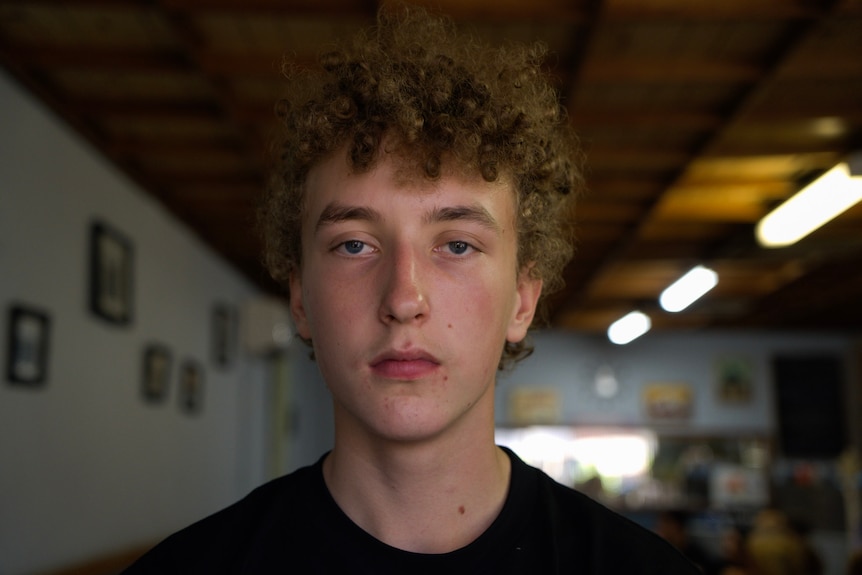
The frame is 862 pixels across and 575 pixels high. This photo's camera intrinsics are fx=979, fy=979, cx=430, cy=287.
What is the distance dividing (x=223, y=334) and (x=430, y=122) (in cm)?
672

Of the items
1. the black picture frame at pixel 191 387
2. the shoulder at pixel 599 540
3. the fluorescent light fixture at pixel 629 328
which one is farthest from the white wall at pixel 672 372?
the shoulder at pixel 599 540

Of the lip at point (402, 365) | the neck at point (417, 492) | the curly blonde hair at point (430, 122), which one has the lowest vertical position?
the neck at point (417, 492)

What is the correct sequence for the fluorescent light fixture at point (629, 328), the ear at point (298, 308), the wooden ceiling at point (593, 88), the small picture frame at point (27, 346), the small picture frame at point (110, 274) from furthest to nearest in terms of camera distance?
the fluorescent light fixture at point (629, 328) < the small picture frame at point (110, 274) < the small picture frame at point (27, 346) < the wooden ceiling at point (593, 88) < the ear at point (298, 308)

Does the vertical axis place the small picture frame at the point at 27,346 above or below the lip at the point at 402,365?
above

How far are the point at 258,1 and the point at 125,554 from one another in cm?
315

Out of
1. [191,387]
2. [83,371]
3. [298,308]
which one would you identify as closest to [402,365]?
[298,308]

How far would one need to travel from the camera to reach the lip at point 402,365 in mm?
1245

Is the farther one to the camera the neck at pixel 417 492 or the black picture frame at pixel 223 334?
the black picture frame at pixel 223 334

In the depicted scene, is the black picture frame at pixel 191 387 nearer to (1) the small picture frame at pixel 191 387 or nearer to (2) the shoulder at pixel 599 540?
(1) the small picture frame at pixel 191 387

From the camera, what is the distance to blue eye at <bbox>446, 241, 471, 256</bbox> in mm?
1326

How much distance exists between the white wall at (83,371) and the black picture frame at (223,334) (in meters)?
0.25

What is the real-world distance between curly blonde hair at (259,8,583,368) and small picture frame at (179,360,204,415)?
520 centimetres

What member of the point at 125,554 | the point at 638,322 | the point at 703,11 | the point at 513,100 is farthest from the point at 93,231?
the point at 638,322

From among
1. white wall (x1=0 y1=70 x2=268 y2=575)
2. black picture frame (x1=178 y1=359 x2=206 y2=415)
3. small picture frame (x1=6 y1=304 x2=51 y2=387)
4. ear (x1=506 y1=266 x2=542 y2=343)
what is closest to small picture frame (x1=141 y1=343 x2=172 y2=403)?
white wall (x1=0 y1=70 x2=268 y2=575)
